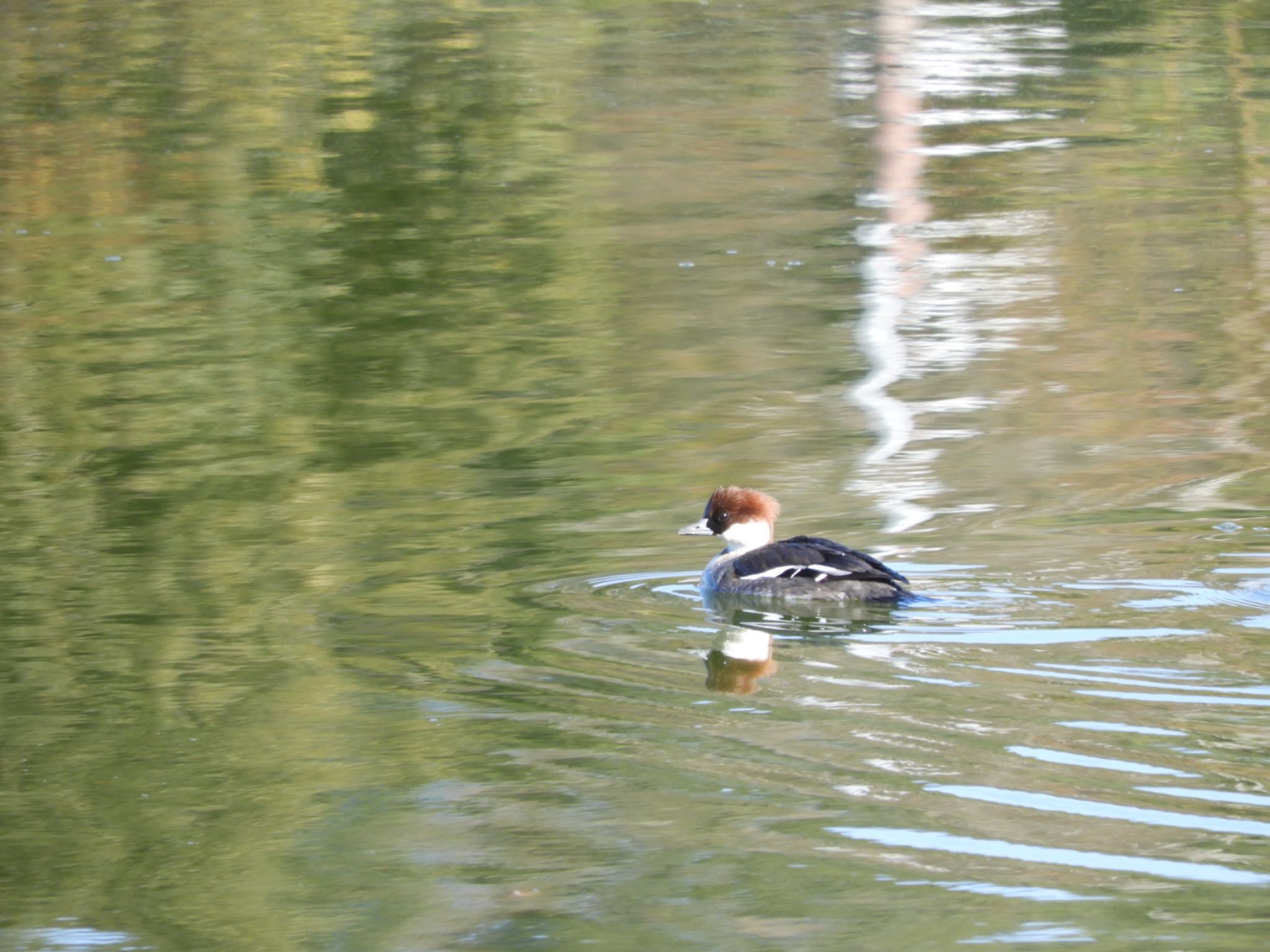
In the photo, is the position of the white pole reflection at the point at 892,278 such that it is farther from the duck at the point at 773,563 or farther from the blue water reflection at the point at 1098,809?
the blue water reflection at the point at 1098,809

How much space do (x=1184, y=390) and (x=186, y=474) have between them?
200 inches

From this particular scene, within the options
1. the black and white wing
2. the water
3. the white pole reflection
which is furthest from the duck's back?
the white pole reflection

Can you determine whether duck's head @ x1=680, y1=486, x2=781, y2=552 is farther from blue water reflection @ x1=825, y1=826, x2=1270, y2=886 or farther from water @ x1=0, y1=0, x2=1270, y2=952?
blue water reflection @ x1=825, y1=826, x2=1270, y2=886

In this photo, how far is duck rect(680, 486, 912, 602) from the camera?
7.79 meters

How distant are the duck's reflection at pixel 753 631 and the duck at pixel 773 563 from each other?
0.06 metres

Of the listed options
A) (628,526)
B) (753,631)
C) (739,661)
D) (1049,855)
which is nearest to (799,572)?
(753,631)

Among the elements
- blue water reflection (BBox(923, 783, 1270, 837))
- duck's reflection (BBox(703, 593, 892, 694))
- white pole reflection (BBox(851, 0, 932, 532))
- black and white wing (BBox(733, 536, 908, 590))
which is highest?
blue water reflection (BBox(923, 783, 1270, 837))

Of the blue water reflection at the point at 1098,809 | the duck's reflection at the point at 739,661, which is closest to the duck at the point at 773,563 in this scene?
the duck's reflection at the point at 739,661

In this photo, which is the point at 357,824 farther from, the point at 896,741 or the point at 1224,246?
the point at 1224,246

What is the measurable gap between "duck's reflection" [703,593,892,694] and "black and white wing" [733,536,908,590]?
0.11 m

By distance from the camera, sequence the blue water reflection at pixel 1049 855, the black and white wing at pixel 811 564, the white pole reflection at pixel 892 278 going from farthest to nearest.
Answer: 1. the white pole reflection at pixel 892 278
2. the black and white wing at pixel 811 564
3. the blue water reflection at pixel 1049 855

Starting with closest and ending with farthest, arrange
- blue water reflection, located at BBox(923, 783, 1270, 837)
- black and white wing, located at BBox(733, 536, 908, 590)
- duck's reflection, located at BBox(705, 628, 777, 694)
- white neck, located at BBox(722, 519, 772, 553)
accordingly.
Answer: blue water reflection, located at BBox(923, 783, 1270, 837) < duck's reflection, located at BBox(705, 628, 777, 694) < black and white wing, located at BBox(733, 536, 908, 590) < white neck, located at BBox(722, 519, 772, 553)

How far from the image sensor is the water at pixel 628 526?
581cm

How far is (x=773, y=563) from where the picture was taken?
8.16 m
